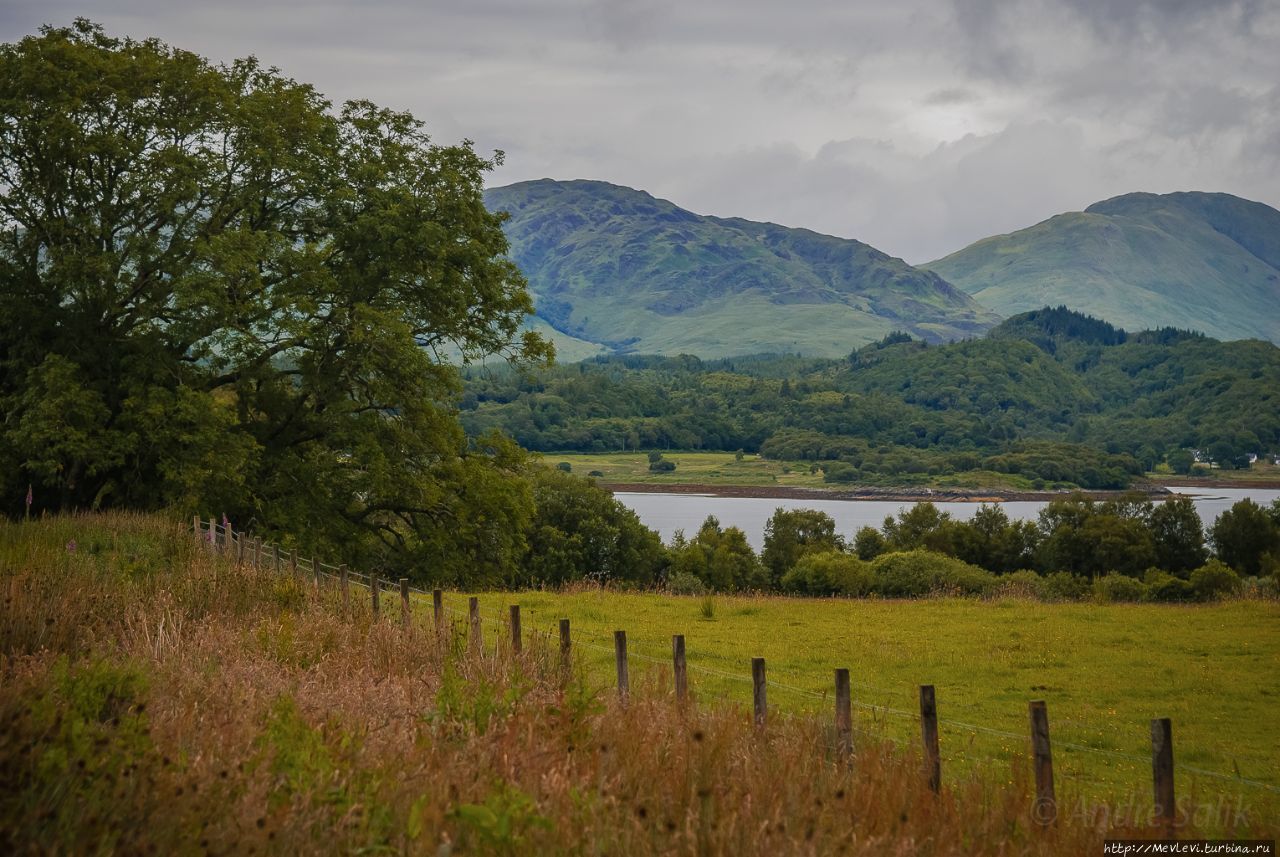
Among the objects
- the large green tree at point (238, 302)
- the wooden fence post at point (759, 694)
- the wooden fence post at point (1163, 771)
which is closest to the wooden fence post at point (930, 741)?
the wooden fence post at point (759, 694)

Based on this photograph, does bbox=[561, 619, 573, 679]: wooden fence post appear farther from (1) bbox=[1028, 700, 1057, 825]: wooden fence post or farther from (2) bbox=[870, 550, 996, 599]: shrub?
(2) bbox=[870, 550, 996, 599]: shrub

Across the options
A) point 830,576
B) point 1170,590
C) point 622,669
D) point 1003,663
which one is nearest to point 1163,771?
point 622,669

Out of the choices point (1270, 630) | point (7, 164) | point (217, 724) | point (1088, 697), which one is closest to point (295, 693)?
point (217, 724)

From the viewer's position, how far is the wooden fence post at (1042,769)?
7514 millimetres

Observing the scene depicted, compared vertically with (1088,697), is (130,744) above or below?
above

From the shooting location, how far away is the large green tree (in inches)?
1093

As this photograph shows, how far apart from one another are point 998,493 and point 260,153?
168 m

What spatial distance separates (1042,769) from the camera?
7609mm

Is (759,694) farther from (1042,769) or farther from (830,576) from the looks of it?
(830,576)

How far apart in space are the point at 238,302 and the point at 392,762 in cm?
2386

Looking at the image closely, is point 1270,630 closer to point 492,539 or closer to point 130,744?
point 492,539

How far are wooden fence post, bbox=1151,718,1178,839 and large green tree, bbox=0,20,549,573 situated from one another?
76.7ft

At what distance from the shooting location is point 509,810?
5539mm

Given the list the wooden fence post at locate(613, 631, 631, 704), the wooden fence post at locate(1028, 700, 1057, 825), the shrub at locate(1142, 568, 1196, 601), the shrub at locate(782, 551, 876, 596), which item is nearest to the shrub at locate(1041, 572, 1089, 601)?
the shrub at locate(1142, 568, 1196, 601)
